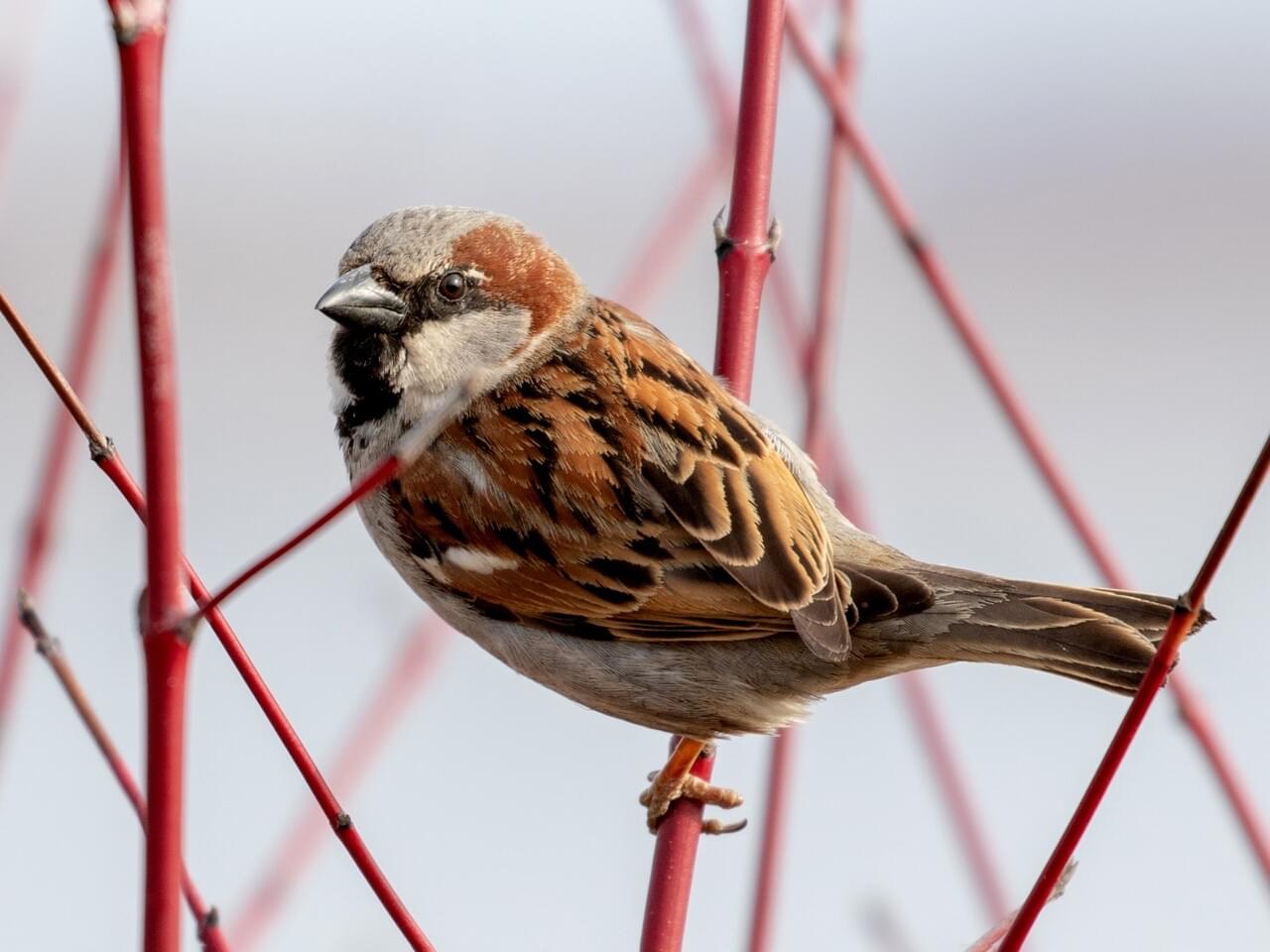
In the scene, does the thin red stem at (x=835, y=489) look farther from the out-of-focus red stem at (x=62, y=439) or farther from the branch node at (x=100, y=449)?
the branch node at (x=100, y=449)

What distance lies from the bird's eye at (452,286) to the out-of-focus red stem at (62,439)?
33.6 inches

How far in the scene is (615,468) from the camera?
2594 millimetres

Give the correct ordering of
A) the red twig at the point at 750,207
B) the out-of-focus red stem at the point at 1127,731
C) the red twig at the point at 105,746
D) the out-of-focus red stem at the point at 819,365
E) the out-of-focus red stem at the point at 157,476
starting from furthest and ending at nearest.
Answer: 1. the red twig at the point at 750,207
2. the out-of-focus red stem at the point at 819,365
3. the red twig at the point at 105,746
4. the out-of-focus red stem at the point at 1127,731
5. the out-of-focus red stem at the point at 157,476

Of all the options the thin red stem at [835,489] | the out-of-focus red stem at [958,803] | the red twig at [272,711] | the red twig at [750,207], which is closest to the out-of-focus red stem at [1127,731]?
the red twig at [272,711]

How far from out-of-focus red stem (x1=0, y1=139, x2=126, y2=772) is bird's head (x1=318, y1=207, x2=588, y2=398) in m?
0.69

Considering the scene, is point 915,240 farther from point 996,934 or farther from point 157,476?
point 157,476

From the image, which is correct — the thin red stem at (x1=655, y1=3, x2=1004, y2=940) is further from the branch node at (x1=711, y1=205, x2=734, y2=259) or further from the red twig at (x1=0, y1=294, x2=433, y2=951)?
the red twig at (x1=0, y1=294, x2=433, y2=951)

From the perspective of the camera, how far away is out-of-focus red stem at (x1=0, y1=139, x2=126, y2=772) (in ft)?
5.92

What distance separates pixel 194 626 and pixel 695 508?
1.50 m

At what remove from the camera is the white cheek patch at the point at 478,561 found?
273 cm

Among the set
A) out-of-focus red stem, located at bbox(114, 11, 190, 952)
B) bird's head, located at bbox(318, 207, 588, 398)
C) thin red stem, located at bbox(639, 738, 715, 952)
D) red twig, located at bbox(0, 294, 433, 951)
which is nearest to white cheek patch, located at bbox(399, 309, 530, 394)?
bird's head, located at bbox(318, 207, 588, 398)

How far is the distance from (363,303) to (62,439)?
31.7 inches

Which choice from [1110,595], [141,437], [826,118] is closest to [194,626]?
[141,437]

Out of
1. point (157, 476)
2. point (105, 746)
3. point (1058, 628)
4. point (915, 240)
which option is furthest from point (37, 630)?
point (1058, 628)
